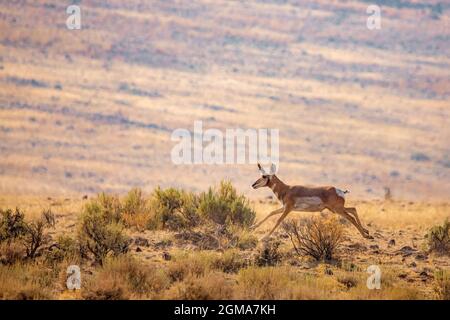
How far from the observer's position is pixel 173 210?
850 inches

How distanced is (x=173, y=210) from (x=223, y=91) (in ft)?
264

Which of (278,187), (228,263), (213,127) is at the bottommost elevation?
(228,263)

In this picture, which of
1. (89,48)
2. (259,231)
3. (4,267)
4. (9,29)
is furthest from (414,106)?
(4,267)

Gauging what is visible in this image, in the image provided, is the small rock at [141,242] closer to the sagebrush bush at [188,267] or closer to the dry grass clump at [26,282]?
the sagebrush bush at [188,267]

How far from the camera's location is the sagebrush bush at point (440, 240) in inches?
744

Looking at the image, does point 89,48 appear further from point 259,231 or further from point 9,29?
point 259,231

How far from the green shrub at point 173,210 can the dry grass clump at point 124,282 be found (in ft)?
16.9

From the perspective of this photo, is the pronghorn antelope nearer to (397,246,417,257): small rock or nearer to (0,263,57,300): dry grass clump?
(397,246,417,257): small rock

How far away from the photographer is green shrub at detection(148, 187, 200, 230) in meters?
20.6

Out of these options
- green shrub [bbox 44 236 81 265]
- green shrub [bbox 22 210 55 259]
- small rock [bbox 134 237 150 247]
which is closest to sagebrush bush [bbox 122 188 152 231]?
small rock [bbox 134 237 150 247]

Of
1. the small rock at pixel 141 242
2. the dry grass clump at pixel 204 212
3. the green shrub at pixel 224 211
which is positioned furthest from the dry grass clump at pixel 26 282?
the green shrub at pixel 224 211

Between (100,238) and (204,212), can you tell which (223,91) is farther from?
(100,238)

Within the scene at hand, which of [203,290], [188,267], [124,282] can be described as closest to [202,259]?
[188,267]
